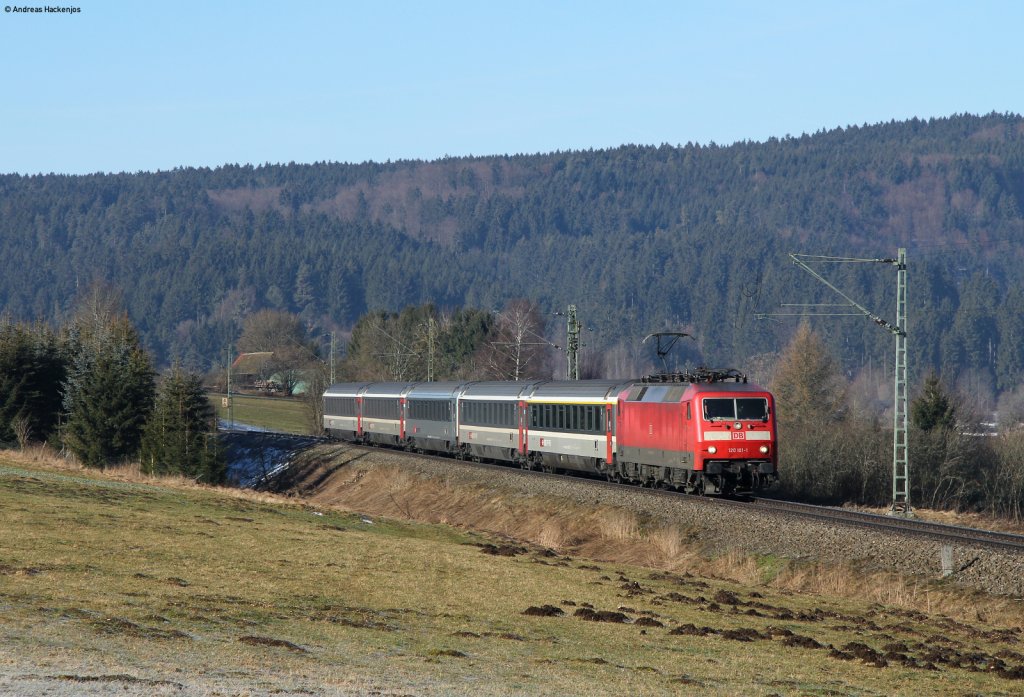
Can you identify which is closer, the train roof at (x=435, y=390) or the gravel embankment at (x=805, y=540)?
the gravel embankment at (x=805, y=540)

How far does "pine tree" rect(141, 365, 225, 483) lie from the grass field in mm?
30264

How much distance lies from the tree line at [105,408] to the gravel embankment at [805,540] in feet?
79.2

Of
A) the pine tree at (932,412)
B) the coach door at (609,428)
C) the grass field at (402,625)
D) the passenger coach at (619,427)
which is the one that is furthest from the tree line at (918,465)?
the grass field at (402,625)

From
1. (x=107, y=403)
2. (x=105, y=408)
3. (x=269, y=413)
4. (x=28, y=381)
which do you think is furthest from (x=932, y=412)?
(x=269, y=413)

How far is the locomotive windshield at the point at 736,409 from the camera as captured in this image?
39.8 metres

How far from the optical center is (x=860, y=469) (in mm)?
57406

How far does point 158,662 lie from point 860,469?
44906mm

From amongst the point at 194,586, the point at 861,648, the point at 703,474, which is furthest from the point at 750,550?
the point at 194,586

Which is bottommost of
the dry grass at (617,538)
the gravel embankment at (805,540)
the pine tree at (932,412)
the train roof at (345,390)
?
the dry grass at (617,538)

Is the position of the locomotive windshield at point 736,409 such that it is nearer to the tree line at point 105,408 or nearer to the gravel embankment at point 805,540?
the gravel embankment at point 805,540

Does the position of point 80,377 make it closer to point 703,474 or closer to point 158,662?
point 703,474

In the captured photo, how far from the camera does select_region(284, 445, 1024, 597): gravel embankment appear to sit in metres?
28.3

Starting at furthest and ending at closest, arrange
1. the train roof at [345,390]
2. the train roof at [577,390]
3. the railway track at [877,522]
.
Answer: the train roof at [345,390]
the train roof at [577,390]
the railway track at [877,522]

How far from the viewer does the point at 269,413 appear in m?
153
